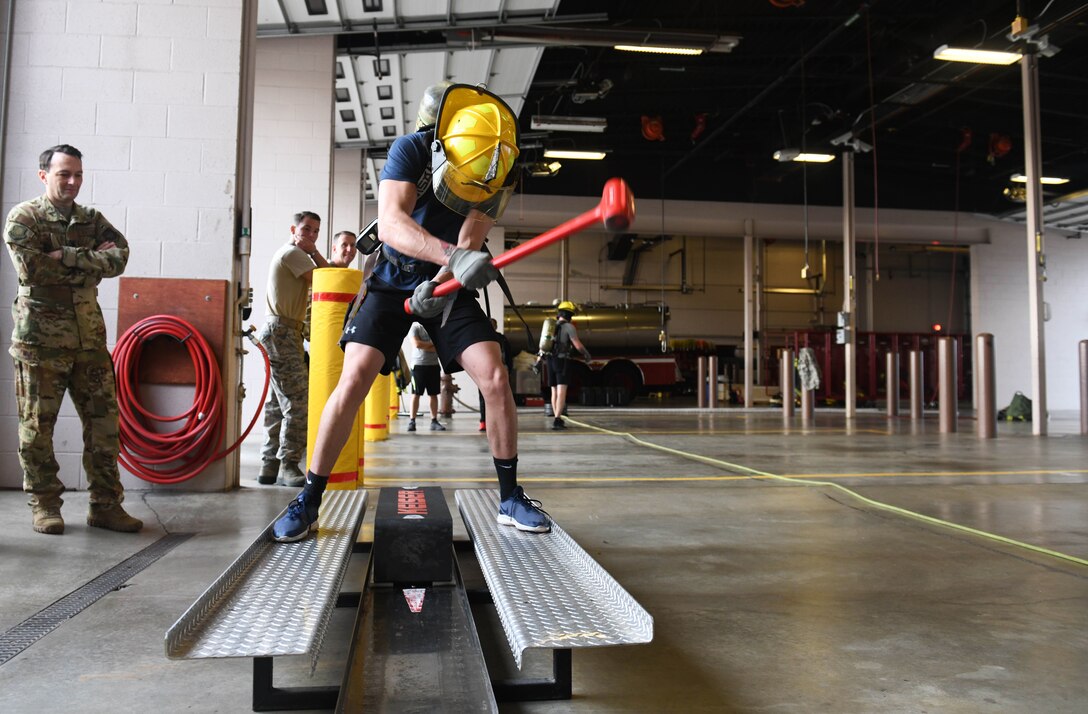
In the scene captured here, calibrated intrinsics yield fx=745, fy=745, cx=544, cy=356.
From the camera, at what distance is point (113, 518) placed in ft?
11.8

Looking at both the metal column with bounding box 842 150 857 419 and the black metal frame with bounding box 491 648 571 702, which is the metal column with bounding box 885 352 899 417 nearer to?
the metal column with bounding box 842 150 857 419

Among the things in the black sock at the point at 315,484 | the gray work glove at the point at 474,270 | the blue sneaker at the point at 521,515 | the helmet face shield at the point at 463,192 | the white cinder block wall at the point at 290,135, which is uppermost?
the white cinder block wall at the point at 290,135

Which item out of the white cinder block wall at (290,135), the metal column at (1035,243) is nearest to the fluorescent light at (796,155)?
the metal column at (1035,243)

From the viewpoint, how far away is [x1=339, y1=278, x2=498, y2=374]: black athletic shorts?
9.21 feet

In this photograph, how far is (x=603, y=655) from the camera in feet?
6.84

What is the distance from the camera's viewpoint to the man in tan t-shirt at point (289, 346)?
210 inches

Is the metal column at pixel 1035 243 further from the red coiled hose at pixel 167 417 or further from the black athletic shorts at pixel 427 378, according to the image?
the red coiled hose at pixel 167 417

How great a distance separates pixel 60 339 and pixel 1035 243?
11.5 metres

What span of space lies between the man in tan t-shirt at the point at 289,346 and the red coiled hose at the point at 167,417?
2.03ft

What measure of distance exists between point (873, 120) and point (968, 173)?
9558 millimetres

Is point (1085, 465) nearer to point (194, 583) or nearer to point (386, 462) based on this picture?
point (386, 462)

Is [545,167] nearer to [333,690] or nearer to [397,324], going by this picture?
[397,324]

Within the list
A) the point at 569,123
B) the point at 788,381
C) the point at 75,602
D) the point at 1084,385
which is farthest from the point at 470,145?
the point at 788,381

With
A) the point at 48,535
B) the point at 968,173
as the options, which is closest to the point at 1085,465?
the point at 48,535
